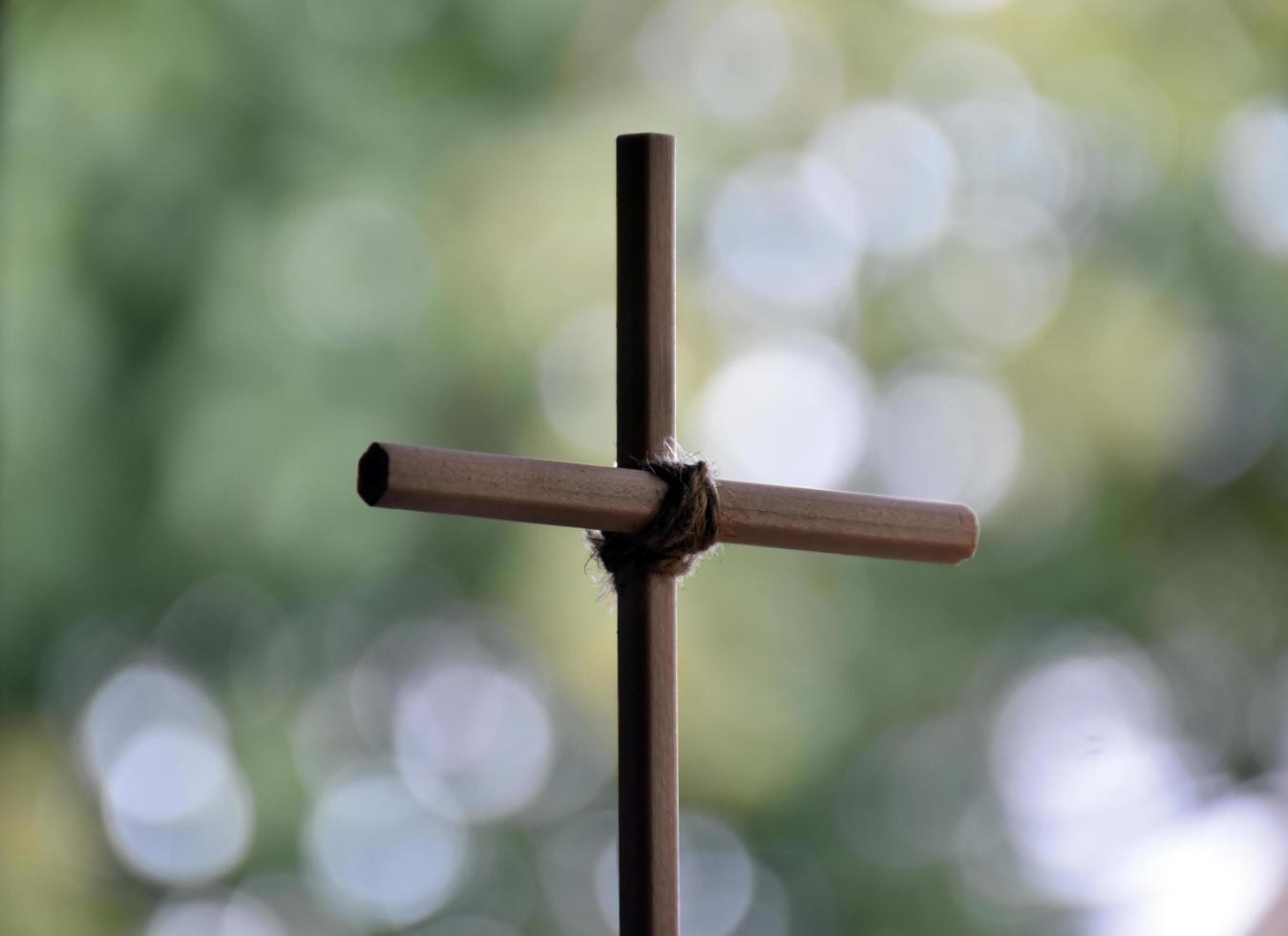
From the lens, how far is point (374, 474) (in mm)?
419

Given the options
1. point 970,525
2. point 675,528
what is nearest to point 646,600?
point 675,528

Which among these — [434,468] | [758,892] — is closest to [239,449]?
[758,892]

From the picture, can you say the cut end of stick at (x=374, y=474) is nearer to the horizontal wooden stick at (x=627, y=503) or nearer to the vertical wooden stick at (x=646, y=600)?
the horizontal wooden stick at (x=627, y=503)

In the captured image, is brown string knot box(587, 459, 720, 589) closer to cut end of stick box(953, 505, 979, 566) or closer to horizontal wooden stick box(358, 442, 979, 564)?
horizontal wooden stick box(358, 442, 979, 564)

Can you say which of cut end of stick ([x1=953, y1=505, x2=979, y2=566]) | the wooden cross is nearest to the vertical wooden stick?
the wooden cross

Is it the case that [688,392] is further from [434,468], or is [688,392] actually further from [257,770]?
[434,468]

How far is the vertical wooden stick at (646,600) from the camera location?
1.57ft

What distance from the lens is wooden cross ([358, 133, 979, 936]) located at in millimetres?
449

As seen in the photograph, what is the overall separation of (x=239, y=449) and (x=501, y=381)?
399mm

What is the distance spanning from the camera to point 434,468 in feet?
1.39

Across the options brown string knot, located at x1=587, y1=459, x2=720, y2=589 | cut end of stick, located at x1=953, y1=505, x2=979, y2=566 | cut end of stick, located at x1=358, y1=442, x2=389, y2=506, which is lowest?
cut end of stick, located at x1=358, y1=442, x2=389, y2=506

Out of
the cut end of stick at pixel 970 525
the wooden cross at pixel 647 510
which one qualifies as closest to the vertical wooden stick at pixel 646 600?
the wooden cross at pixel 647 510

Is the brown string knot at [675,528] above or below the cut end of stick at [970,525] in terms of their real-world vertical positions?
below

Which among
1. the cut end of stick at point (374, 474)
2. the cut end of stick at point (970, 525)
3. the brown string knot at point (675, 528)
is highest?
the cut end of stick at point (970, 525)
